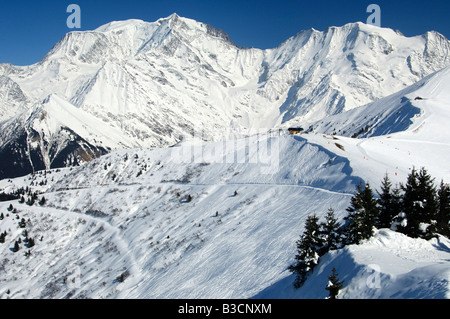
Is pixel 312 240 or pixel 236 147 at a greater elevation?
pixel 236 147

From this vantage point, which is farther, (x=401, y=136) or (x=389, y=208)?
(x=401, y=136)

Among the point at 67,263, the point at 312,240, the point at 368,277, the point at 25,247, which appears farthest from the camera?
the point at 25,247

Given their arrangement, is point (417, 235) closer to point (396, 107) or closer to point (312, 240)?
point (312, 240)

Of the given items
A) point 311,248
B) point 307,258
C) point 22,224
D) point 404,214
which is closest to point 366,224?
point 311,248

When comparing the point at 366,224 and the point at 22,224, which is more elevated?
the point at 366,224

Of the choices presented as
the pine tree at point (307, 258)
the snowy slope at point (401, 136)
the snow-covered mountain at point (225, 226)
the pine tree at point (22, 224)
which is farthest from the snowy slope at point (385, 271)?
the pine tree at point (22, 224)

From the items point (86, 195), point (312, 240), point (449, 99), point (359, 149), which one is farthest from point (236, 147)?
point (449, 99)

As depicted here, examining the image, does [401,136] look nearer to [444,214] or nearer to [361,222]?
[444,214]

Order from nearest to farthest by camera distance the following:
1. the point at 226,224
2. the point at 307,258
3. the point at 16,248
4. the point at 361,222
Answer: the point at 361,222
the point at 307,258
the point at 226,224
the point at 16,248
